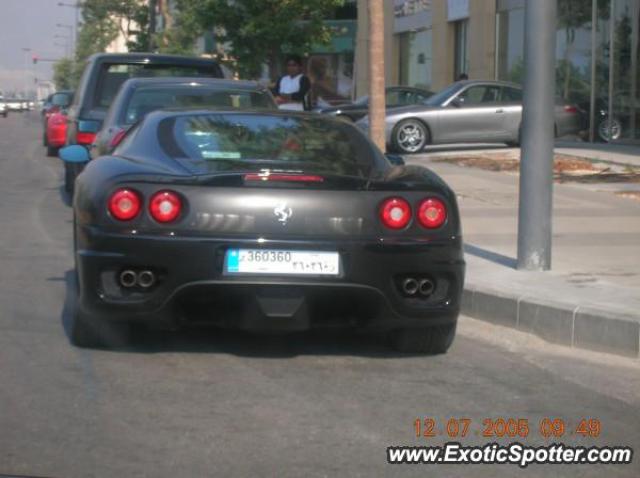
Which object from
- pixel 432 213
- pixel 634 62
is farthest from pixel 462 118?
pixel 432 213

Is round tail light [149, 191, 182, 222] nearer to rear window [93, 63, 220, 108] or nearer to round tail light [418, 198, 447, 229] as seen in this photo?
round tail light [418, 198, 447, 229]

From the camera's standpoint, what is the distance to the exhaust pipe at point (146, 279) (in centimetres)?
618

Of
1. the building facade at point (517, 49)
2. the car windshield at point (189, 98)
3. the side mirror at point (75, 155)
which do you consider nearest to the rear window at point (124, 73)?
the car windshield at point (189, 98)

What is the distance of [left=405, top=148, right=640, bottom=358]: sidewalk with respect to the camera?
7137 mm

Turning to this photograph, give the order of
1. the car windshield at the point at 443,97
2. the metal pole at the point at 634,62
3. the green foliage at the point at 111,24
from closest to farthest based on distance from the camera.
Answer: the car windshield at the point at 443,97, the metal pole at the point at 634,62, the green foliage at the point at 111,24

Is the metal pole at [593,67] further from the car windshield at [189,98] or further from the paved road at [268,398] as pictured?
the paved road at [268,398]

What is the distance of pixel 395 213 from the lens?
6.30 metres

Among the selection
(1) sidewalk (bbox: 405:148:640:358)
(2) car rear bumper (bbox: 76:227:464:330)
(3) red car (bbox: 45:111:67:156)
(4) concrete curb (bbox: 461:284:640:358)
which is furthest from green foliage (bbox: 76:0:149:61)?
(2) car rear bumper (bbox: 76:227:464:330)

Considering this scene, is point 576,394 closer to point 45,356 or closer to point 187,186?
point 187,186

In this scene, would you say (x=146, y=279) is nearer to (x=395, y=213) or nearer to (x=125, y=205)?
(x=125, y=205)

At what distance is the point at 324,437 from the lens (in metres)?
5.13

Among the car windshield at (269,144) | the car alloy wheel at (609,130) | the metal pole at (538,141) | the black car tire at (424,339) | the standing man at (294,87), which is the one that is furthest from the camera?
the car alloy wheel at (609,130)

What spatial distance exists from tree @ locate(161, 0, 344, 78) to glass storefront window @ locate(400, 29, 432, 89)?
6357 millimetres

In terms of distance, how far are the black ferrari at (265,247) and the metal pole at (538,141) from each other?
7.39 ft
